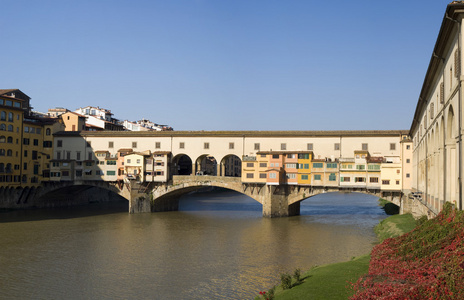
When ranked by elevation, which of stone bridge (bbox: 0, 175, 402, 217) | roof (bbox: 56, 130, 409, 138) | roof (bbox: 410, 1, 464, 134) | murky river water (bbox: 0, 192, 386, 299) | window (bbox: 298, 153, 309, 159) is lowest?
murky river water (bbox: 0, 192, 386, 299)

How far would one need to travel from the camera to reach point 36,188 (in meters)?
71.1

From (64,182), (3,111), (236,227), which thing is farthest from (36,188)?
(236,227)

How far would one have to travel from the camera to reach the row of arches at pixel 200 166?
6624cm

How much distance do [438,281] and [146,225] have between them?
43.4 meters

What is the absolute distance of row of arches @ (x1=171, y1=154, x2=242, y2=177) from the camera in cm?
6624

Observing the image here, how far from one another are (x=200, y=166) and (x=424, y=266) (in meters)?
55.3

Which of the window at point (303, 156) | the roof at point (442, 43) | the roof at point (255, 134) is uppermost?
the roof at point (442, 43)

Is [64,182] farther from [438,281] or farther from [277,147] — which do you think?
[438,281]

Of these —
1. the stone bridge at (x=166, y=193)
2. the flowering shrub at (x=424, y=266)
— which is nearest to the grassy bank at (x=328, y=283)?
the flowering shrub at (x=424, y=266)

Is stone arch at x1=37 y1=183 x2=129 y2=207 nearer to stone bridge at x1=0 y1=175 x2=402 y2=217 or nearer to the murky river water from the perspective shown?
stone bridge at x1=0 y1=175 x2=402 y2=217

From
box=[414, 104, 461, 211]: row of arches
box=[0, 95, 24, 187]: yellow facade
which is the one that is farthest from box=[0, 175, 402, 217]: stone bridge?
box=[414, 104, 461, 211]: row of arches

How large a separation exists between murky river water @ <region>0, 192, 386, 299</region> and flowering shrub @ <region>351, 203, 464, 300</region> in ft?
28.6

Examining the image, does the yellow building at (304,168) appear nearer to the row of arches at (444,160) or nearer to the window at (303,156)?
the window at (303,156)

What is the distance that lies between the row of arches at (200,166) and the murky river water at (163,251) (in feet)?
26.0
